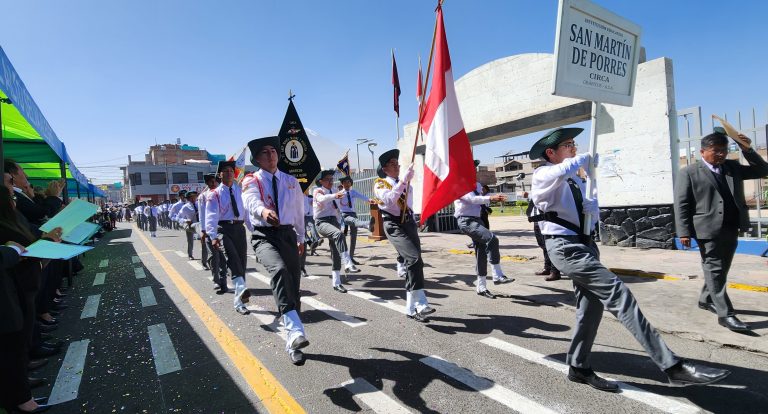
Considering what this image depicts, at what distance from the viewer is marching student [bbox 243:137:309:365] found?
12.3 feet

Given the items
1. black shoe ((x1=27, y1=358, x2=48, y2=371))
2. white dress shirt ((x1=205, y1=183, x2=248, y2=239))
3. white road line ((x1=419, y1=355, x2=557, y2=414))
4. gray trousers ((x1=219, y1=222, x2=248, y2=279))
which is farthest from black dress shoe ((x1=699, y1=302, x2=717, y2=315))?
black shoe ((x1=27, y1=358, x2=48, y2=371))

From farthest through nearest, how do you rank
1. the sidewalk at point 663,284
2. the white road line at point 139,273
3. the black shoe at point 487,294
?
the white road line at point 139,273, the black shoe at point 487,294, the sidewalk at point 663,284

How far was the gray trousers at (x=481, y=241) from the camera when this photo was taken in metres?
6.02

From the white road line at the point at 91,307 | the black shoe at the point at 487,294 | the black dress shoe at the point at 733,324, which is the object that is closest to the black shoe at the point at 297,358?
the black shoe at the point at 487,294

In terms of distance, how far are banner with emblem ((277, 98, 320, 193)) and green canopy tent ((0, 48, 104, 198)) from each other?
388cm

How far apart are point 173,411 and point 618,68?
553cm

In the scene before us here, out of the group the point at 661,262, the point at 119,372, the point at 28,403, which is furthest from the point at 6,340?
the point at 661,262

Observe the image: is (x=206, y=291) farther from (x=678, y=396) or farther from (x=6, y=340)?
(x=678, y=396)

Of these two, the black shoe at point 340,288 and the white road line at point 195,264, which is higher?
the white road line at point 195,264

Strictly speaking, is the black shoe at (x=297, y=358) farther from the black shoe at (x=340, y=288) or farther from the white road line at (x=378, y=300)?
the black shoe at (x=340, y=288)

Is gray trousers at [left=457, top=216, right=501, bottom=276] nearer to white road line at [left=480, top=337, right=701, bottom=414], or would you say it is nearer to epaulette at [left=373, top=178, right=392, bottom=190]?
epaulette at [left=373, top=178, right=392, bottom=190]

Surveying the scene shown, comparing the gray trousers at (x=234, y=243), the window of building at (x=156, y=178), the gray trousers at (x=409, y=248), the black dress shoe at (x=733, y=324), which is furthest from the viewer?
the window of building at (x=156, y=178)

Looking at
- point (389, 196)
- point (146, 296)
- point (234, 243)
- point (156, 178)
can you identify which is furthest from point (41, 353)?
point (156, 178)

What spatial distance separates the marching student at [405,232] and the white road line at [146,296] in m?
4.07
